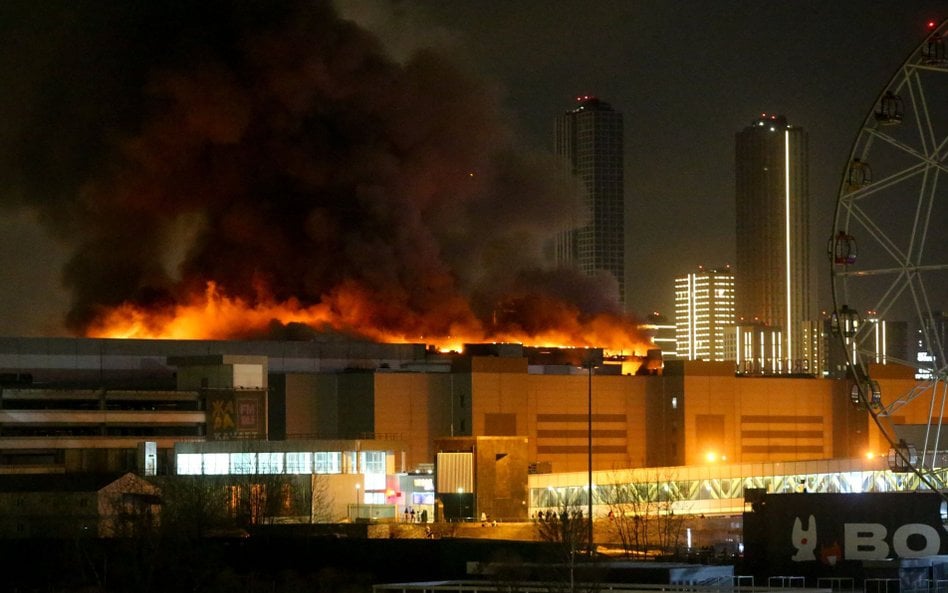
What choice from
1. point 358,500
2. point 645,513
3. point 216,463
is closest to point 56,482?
point 216,463

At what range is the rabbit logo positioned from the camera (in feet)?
166

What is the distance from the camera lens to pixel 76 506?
248 ft

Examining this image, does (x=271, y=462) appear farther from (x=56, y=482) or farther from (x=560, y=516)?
(x=560, y=516)

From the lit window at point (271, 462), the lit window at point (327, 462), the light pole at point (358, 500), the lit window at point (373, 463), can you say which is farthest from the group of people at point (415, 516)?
the lit window at point (271, 462)

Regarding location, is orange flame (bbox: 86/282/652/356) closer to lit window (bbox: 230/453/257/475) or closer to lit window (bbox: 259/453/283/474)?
lit window (bbox: 259/453/283/474)

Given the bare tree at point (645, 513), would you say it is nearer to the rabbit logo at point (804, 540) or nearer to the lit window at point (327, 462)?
the lit window at point (327, 462)

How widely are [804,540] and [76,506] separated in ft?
112

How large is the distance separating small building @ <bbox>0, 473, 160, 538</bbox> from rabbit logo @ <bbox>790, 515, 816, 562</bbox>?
85.8ft

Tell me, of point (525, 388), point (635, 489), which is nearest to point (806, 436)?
point (525, 388)

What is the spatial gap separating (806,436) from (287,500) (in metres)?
46.9

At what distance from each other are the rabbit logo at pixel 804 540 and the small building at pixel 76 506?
85.8ft

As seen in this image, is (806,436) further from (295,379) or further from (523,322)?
(295,379)

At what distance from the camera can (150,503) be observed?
75.2 m

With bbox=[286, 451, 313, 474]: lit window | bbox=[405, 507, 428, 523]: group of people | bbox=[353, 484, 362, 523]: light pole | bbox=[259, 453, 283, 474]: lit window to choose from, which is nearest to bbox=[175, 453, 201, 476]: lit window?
bbox=[259, 453, 283, 474]: lit window
